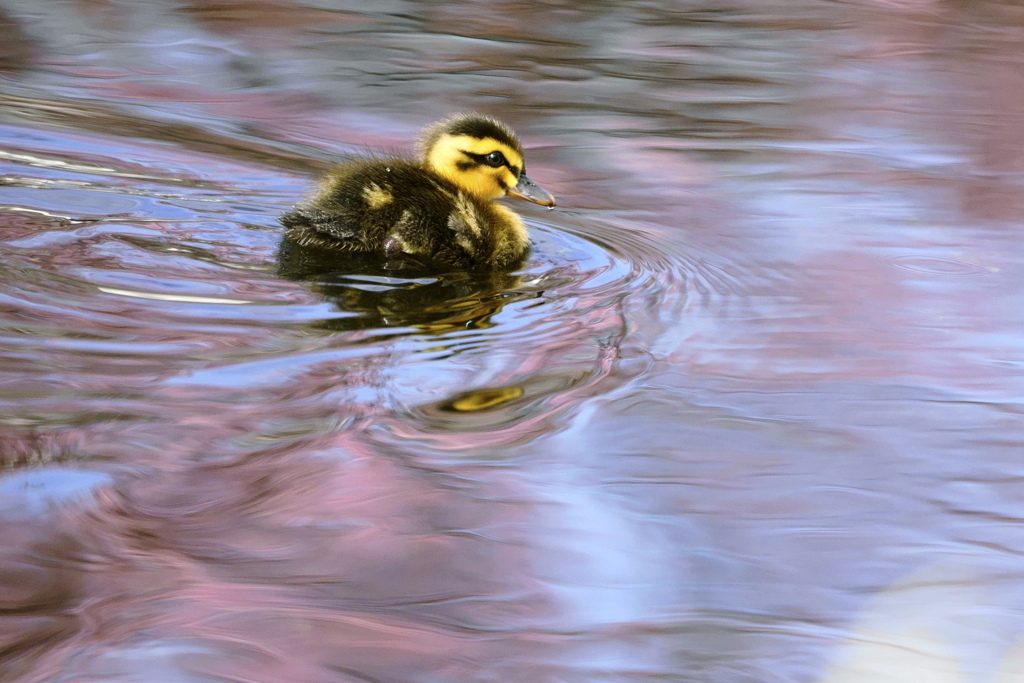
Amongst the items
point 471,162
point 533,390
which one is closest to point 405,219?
point 471,162

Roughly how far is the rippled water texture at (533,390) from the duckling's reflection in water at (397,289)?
0.05 ft

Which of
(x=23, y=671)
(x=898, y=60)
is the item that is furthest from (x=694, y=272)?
(x=898, y=60)

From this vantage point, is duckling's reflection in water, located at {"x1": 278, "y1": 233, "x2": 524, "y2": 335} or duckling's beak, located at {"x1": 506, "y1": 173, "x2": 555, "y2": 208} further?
duckling's beak, located at {"x1": 506, "y1": 173, "x2": 555, "y2": 208}

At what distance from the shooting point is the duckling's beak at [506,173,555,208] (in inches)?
124

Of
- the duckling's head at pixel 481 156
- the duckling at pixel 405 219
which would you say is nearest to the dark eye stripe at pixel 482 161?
the duckling's head at pixel 481 156

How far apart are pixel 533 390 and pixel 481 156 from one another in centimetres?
135

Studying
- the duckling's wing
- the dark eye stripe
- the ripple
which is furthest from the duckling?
the ripple

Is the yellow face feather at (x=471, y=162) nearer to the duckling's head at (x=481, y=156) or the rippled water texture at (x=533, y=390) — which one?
the duckling's head at (x=481, y=156)

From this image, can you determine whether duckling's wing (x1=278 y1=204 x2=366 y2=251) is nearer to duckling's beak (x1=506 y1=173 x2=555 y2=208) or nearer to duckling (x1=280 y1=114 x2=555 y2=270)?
duckling (x1=280 y1=114 x2=555 y2=270)

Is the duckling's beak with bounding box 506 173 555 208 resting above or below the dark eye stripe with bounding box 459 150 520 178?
below

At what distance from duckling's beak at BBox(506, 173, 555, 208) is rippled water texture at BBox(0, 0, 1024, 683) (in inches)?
3.2

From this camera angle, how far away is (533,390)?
76.5 inches

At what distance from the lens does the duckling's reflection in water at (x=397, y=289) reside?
7.69ft

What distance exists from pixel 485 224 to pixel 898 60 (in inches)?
90.0
